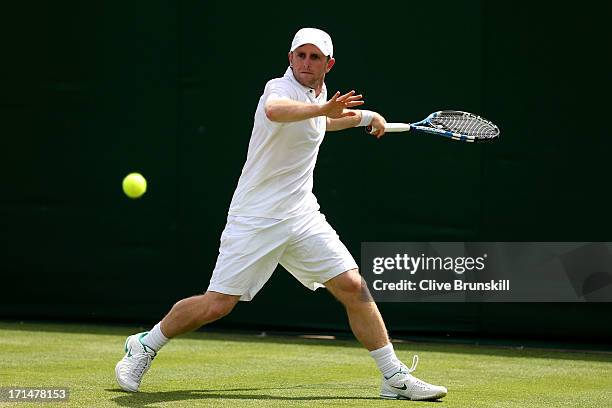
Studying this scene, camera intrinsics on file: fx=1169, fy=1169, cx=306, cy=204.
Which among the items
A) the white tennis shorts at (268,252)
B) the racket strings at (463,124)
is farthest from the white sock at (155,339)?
the racket strings at (463,124)

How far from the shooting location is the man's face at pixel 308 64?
16.7 ft

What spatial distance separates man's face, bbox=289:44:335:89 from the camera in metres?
5.10

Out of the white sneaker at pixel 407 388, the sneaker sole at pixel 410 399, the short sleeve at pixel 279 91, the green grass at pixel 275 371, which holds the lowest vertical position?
the green grass at pixel 275 371

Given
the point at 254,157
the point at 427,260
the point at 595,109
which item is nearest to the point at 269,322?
the point at 427,260

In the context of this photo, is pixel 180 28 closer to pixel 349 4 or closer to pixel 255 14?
pixel 255 14

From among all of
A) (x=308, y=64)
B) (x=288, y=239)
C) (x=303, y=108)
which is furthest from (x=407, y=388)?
(x=308, y=64)

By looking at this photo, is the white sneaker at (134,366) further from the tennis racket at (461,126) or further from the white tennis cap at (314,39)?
the tennis racket at (461,126)

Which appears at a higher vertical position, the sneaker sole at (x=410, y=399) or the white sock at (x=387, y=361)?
the white sock at (x=387, y=361)

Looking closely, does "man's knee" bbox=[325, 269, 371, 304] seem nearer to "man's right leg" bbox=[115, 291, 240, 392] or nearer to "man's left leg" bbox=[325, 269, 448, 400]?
"man's left leg" bbox=[325, 269, 448, 400]

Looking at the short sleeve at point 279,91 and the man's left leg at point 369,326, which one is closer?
the short sleeve at point 279,91

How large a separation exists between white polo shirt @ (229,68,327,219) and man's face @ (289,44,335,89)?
0.10 feet

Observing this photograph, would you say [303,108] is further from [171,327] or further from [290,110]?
[171,327]

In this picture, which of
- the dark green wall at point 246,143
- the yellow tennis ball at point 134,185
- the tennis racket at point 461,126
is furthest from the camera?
the yellow tennis ball at point 134,185

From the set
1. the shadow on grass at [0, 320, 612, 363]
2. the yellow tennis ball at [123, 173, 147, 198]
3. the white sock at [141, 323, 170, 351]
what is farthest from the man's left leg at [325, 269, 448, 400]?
the yellow tennis ball at [123, 173, 147, 198]
